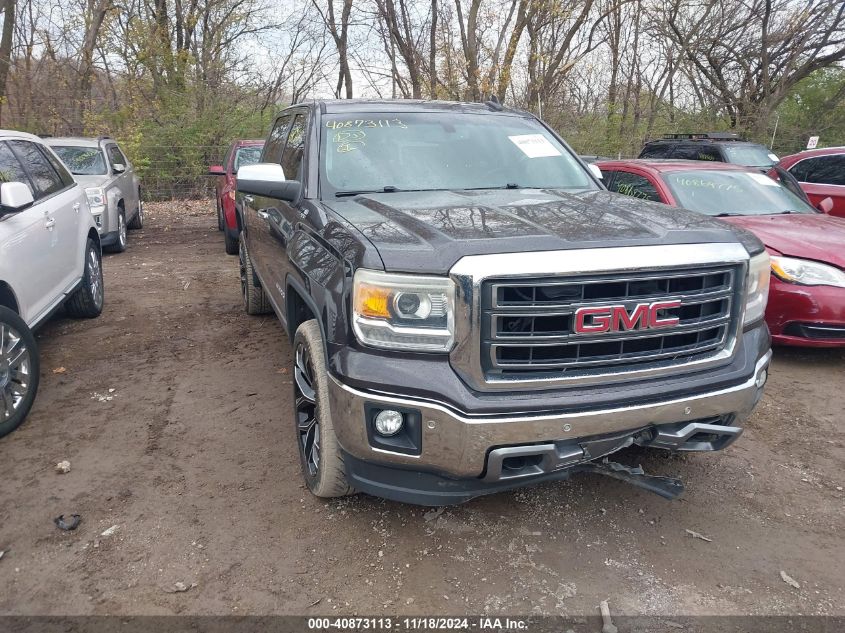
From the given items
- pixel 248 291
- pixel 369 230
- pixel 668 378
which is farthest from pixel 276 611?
pixel 248 291

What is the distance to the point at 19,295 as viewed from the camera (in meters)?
4.10

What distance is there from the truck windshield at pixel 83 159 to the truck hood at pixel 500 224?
7.68m

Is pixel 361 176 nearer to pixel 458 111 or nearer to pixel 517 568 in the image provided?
pixel 458 111

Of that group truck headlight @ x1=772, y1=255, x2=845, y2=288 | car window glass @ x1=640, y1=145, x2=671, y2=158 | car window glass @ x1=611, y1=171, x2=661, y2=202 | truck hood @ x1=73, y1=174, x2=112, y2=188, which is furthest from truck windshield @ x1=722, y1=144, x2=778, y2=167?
truck hood @ x1=73, y1=174, x2=112, y2=188

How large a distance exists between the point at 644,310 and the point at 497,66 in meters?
15.6

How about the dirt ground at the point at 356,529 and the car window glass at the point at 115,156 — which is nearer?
the dirt ground at the point at 356,529

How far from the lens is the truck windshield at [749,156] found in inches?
382

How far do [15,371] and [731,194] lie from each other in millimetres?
5835

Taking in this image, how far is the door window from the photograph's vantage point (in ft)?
14.6

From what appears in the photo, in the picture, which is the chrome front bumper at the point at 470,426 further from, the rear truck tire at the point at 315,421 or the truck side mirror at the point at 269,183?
the truck side mirror at the point at 269,183

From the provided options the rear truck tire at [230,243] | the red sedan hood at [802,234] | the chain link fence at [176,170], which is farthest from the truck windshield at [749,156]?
the chain link fence at [176,170]

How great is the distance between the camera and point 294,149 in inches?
160

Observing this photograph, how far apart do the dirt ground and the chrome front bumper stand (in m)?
0.54

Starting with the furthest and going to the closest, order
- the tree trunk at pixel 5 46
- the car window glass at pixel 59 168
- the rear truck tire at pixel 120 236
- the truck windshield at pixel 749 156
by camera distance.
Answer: the tree trunk at pixel 5 46 < the truck windshield at pixel 749 156 < the rear truck tire at pixel 120 236 < the car window glass at pixel 59 168
